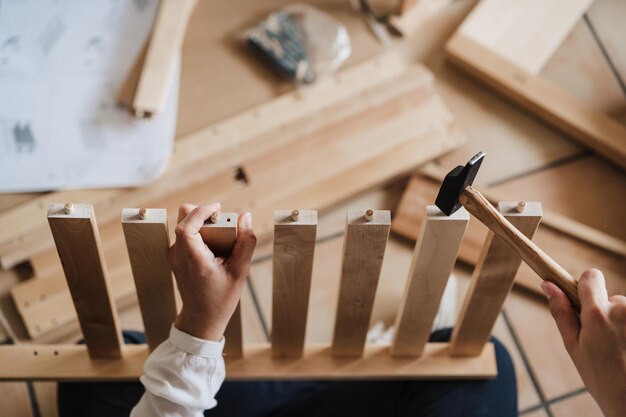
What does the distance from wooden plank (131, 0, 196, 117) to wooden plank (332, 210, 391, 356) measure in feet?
2.08

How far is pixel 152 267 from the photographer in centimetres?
72

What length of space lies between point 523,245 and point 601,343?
0.11 metres

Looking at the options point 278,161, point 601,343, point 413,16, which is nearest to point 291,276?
point 601,343

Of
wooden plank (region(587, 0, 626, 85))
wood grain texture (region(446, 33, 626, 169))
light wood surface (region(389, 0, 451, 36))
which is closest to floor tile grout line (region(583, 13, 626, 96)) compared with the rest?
wooden plank (region(587, 0, 626, 85))

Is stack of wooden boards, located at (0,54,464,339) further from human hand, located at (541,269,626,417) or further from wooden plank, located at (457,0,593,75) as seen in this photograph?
human hand, located at (541,269,626,417)

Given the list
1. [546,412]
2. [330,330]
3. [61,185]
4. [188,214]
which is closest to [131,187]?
[61,185]

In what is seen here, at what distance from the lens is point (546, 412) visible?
3.98 ft

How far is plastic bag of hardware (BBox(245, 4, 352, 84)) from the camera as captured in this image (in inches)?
53.0

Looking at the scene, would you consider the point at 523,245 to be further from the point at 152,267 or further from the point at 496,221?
the point at 152,267

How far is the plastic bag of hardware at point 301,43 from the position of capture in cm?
135

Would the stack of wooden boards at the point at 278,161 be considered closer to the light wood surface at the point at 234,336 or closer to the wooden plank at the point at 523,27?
the wooden plank at the point at 523,27

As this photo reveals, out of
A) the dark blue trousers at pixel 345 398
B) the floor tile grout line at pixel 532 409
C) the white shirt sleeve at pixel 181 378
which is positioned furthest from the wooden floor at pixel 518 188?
the white shirt sleeve at pixel 181 378

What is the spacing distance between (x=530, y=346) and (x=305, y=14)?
787 millimetres

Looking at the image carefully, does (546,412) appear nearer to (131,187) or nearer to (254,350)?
(254,350)
